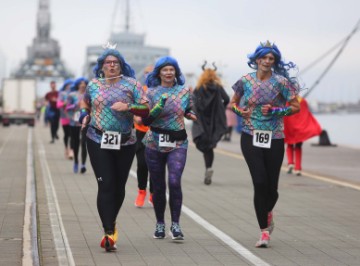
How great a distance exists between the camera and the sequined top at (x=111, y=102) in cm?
973

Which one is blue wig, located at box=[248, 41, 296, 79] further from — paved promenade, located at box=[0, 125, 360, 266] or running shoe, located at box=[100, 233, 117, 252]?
running shoe, located at box=[100, 233, 117, 252]

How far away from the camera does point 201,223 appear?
1195 cm

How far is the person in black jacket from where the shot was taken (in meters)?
18.1

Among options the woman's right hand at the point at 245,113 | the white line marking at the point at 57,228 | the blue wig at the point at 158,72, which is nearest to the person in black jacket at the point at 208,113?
the white line marking at the point at 57,228

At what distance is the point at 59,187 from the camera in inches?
644

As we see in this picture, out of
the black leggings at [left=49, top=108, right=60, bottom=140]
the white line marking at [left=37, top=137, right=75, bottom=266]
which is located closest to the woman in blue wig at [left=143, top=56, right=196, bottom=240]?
the white line marking at [left=37, top=137, right=75, bottom=266]

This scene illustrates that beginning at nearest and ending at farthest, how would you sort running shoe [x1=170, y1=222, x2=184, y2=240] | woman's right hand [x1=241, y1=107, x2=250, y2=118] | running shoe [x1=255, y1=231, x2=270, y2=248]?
1. running shoe [x1=255, y1=231, x2=270, y2=248]
2. woman's right hand [x1=241, y1=107, x2=250, y2=118]
3. running shoe [x1=170, y1=222, x2=184, y2=240]

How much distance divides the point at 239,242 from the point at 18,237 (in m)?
2.09

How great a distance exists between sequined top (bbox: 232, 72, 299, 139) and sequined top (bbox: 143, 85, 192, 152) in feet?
2.10

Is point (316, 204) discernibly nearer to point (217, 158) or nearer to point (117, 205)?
point (117, 205)

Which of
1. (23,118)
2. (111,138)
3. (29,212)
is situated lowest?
(23,118)

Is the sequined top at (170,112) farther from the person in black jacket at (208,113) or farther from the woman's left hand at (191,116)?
the person in black jacket at (208,113)

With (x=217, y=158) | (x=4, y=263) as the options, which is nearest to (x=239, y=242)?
(x=4, y=263)

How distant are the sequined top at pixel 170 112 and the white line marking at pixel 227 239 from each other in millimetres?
993
